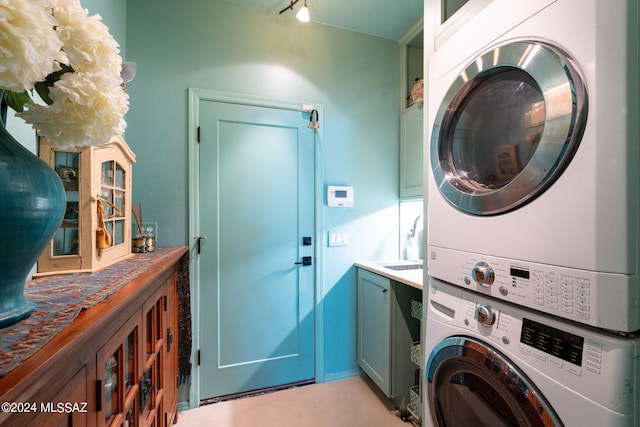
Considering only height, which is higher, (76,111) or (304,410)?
(76,111)

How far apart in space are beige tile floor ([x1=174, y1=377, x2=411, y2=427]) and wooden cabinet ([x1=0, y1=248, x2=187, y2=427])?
409mm

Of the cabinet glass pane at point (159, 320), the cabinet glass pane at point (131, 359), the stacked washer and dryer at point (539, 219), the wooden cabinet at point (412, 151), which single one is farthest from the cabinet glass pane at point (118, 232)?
the wooden cabinet at point (412, 151)

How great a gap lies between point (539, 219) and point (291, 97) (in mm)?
1789

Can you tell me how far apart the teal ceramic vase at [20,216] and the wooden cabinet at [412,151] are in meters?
1.95

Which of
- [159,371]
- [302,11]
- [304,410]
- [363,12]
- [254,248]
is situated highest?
[363,12]

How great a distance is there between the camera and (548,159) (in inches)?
25.9

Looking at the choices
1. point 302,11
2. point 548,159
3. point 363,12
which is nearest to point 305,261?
point 548,159

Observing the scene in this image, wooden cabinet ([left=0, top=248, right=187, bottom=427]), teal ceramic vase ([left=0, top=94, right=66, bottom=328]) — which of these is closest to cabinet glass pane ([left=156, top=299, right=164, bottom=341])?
wooden cabinet ([left=0, top=248, right=187, bottom=427])

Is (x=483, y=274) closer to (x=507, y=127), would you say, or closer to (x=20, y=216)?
(x=507, y=127)

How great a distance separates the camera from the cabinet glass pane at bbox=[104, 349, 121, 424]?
70 cm

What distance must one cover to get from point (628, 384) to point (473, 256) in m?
0.41

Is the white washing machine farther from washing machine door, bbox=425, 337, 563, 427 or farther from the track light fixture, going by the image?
the track light fixture

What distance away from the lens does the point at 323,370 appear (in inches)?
80.3

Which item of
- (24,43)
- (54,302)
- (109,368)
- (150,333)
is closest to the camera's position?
(24,43)
